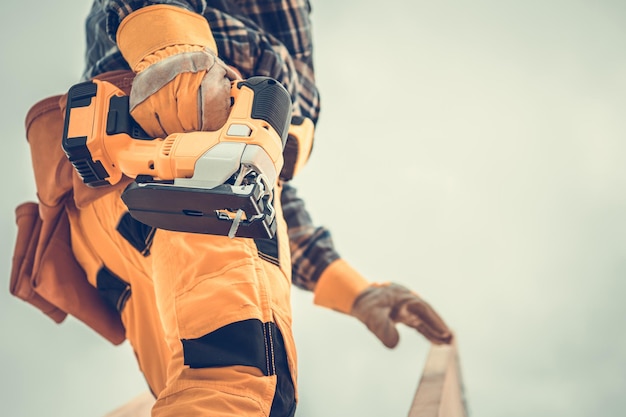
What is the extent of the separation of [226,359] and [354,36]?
3.63ft

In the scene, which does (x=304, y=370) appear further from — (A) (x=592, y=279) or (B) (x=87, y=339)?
(A) (x=592, y=279)

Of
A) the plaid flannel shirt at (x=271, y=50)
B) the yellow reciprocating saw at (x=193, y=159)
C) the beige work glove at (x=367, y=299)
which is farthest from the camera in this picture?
the beige work glove at (x=367, y=299)

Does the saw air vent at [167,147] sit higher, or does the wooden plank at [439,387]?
the saw air vent at [167,147]

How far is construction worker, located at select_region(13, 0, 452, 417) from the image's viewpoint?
24.2 inches

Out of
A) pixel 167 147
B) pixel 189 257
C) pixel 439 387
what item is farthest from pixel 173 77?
pixel 439 387

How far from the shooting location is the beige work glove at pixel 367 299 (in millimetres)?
1127

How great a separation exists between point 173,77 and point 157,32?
0.08 metres

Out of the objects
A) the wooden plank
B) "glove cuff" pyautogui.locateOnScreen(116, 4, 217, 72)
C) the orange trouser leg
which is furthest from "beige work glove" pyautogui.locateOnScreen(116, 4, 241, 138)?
the wooden plank

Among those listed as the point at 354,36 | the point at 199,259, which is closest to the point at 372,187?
the point at 354,36

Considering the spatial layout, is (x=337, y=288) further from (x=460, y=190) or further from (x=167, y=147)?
(x=167, y=147)

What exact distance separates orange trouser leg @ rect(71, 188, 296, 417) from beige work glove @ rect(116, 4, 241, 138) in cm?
13

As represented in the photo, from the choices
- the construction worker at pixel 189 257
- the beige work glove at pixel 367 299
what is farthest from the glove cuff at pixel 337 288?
the construction worker at pixel 189 257

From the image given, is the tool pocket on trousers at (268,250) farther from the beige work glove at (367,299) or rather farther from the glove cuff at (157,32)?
the beige work glove at (367,299)

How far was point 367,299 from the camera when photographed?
1.16m
